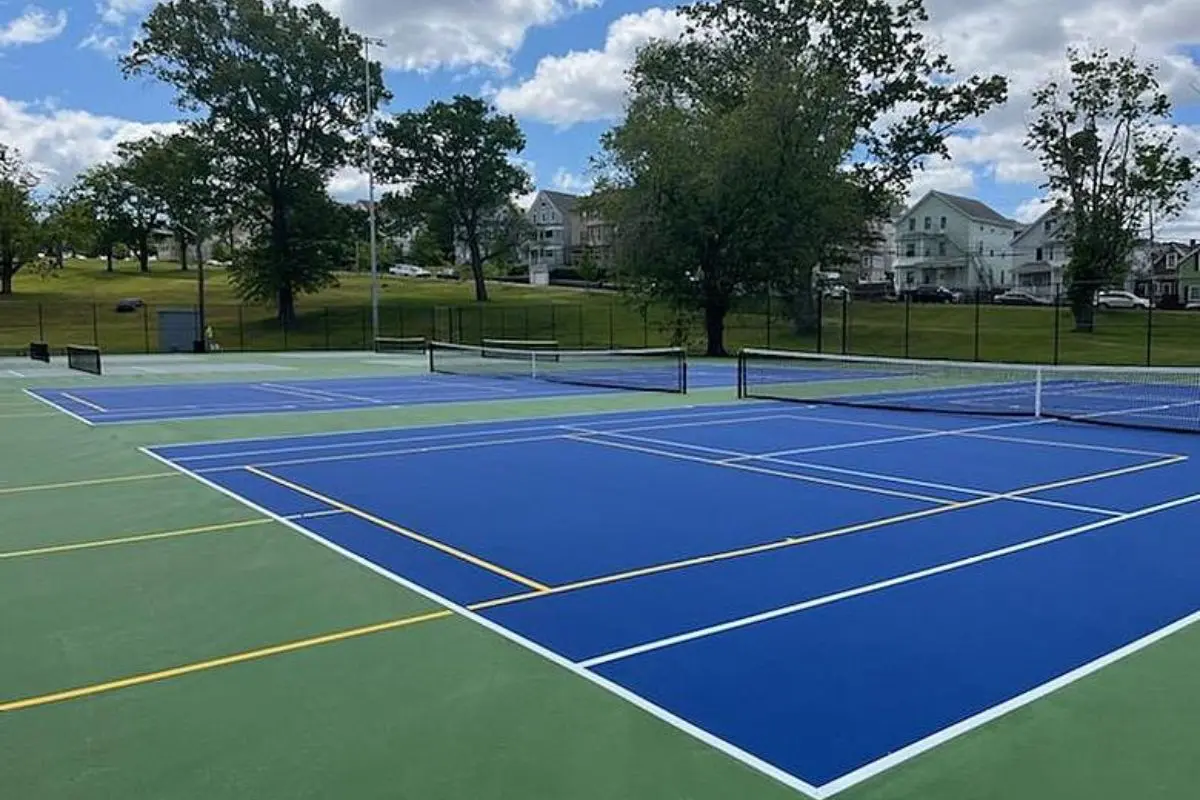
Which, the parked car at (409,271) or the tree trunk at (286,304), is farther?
the parked car at (409,271)

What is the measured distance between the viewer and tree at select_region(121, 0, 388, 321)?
51.0m

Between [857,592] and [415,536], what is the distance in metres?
3.34

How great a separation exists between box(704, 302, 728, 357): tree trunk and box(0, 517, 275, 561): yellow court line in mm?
28287

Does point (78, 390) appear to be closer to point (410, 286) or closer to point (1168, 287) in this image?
point (410, 286)

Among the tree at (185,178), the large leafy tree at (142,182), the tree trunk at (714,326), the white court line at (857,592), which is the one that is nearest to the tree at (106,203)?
the large leafy tree at (142,182)

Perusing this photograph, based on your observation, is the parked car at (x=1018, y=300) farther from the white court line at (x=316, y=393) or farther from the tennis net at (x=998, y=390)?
the white court line at (x=316, y=393)

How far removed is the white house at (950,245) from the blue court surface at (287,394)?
6781 cm

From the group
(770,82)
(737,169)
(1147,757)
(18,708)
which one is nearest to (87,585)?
(18,708)

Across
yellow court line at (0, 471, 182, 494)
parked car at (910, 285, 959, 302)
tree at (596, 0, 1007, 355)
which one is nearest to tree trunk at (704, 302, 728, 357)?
tree at (596, 0, 1007, 355)

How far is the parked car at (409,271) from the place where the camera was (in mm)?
103750

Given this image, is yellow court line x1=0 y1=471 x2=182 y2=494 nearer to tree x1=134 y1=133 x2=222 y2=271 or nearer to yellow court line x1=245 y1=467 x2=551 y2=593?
yellow court line x1=245 y1=467 x2=551 y2=593

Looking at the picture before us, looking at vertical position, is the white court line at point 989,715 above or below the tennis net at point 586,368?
above

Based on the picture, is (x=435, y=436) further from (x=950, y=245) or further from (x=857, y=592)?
(x=950, y=245)

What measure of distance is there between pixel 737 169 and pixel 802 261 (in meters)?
4.12
